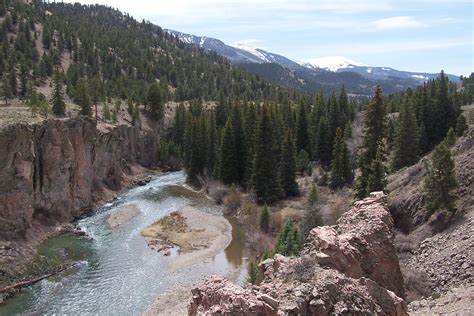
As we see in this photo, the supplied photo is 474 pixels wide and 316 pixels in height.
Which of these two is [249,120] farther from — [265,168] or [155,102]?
[155,102]

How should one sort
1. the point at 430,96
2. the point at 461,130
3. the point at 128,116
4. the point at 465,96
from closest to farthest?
the point at 461,130
the point at 430,96
the point at 128,116
the point at 465,96

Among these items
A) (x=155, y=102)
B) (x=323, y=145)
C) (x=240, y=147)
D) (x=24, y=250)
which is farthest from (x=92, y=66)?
(x=24, y=250)

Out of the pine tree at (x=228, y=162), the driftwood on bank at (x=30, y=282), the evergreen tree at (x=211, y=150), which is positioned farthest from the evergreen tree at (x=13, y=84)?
the driftwood on bank at (x=30, y=282)

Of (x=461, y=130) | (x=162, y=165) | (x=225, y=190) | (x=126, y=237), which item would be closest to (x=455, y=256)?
(x=126, y=237)

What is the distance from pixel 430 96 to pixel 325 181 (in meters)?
28.3

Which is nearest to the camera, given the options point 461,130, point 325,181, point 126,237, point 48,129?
point 126,237

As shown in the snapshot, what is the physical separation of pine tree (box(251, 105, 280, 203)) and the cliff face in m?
22.3

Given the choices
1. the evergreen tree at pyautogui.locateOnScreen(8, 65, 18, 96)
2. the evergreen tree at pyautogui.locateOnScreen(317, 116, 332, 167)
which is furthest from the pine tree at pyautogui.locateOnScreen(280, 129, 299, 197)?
the evergreen tree at pyautogui.locateOnScreen(8, 65, 18, 96)

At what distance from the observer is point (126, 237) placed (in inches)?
2080

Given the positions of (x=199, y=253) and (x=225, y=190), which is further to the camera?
(x=225, y=190)

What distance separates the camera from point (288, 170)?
224 feet

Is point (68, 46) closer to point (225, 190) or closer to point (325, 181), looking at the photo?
point (225, 190)

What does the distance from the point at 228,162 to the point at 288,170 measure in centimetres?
1115

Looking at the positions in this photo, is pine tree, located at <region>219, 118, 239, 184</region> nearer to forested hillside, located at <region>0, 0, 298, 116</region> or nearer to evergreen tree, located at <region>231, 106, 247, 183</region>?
evergreen tree, located at <region>231, 106, 247, 183</region>
